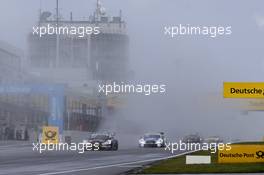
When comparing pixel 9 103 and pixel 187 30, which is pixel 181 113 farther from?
pixel 9 103

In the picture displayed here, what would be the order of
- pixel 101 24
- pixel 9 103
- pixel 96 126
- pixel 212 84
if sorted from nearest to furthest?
pixel 212 84
pixel 101 24
pixel 96 126
pixel 9 103

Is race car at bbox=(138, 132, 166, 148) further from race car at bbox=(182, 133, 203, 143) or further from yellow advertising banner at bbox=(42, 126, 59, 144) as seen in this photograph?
race car at bbox=(182, 133, 203, 143)

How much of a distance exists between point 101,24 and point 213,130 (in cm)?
1088

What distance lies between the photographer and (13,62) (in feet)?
246

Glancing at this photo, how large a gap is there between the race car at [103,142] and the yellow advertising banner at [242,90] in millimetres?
29362

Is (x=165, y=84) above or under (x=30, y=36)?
under

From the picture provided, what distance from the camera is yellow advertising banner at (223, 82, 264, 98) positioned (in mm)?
24516

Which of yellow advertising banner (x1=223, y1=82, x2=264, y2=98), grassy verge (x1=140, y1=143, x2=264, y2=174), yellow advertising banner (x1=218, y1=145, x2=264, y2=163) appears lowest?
grassy verge (x1=140, y1=143, x2=264, y2=174)

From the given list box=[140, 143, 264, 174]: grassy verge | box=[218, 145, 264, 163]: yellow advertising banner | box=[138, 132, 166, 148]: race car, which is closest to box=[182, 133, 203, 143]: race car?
box=[138, 132, 166, 148]: race car

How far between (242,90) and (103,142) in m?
30.4

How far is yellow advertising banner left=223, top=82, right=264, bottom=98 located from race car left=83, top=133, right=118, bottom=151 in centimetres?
2936

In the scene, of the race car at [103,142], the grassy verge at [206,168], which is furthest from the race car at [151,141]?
the grassy verge at [206,168]

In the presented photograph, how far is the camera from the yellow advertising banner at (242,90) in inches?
965

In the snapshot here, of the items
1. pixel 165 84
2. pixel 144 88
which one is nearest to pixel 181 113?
pixel 165 84
